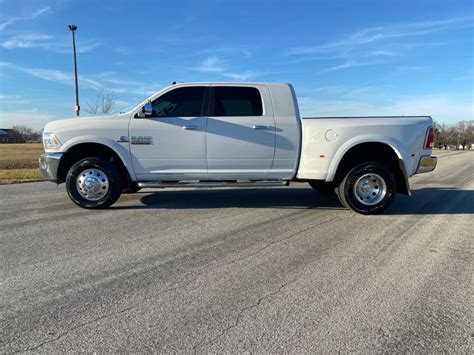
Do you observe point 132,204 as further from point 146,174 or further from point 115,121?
point 115,121

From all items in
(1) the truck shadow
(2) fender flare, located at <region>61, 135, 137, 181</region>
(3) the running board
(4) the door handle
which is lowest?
(1) the truck shadow

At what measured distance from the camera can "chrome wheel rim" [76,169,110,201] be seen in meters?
5.52

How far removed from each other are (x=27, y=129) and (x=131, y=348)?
148480 millimetres

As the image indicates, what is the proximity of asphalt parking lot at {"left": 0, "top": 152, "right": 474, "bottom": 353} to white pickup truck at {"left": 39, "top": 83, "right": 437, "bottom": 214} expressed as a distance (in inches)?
21.7

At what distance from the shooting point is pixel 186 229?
4660 mm

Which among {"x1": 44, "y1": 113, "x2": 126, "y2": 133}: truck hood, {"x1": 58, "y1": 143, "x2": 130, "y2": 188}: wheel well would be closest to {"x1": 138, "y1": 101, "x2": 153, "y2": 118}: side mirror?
{"x1": 44, "y1": 113, "x2": 126, "y2": 133}: truck hood

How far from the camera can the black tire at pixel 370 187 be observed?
5.45 m

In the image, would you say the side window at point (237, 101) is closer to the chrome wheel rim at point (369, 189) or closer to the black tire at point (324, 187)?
the chrome wheel rim at point (369, 189)

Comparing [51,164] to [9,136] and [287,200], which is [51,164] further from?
[9,136]

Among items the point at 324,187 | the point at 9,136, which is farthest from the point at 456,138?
the point at 9,136

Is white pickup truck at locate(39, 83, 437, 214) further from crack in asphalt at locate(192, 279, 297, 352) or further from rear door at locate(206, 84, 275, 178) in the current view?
crack in asphalt at locate(192, 279, 297, 352)

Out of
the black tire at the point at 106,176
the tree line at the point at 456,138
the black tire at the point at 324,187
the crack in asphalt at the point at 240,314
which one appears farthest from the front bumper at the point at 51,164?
the tree line at the point at 456,138

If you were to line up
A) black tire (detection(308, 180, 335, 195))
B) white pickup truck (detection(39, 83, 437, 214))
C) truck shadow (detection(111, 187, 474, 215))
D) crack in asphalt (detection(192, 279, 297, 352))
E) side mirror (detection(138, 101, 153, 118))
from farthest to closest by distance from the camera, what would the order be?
black tire (detection(308, 180, 335, 195))
truck shadow (detection(111, 187, 474, 215))
white pickup truck (detection(39, 83, 437, 214))
side mirror (detection(138, 101, 153, 118))
crack in asphalt (detection(192, 279, 297, 352))

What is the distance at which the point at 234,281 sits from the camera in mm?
3010
